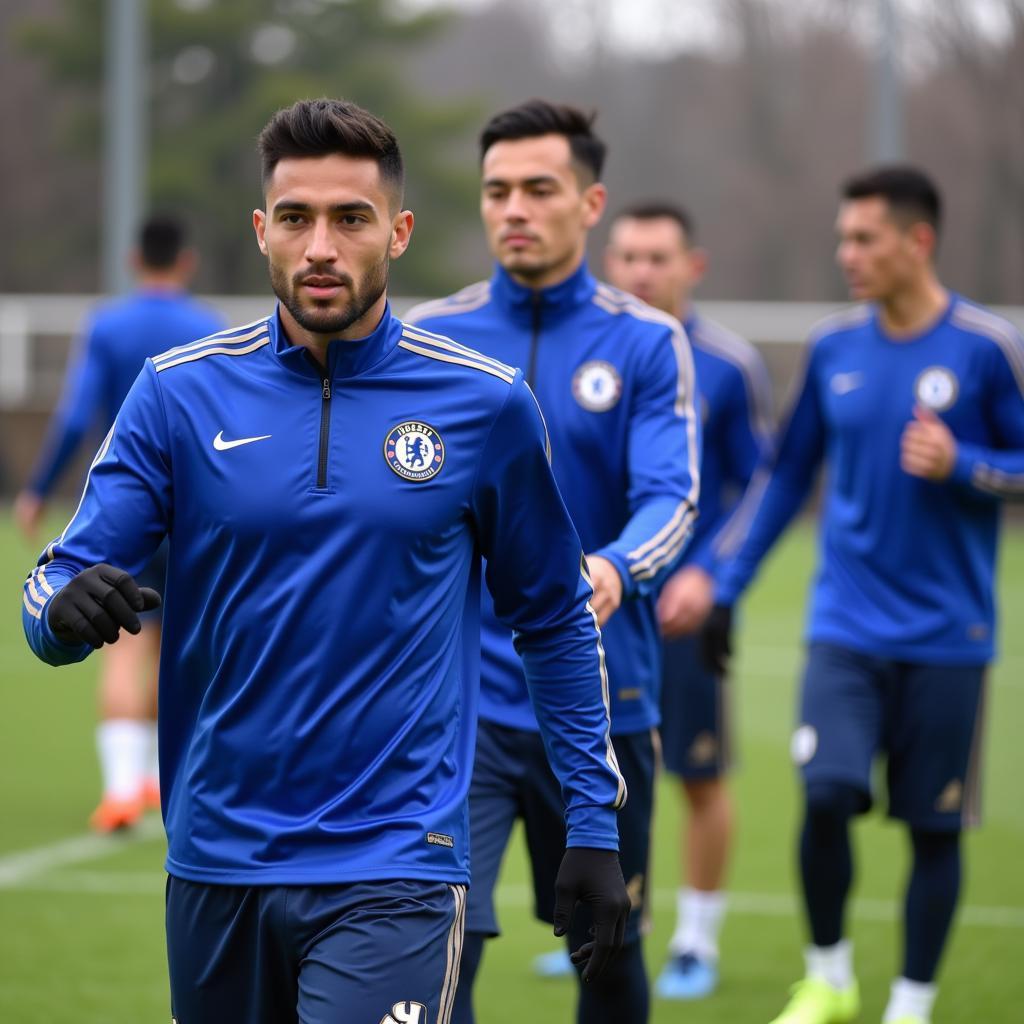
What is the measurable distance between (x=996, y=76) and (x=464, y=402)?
1387 inches

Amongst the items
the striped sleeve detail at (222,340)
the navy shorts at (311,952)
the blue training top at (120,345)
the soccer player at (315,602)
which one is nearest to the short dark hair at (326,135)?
the soccer player at (315,602)

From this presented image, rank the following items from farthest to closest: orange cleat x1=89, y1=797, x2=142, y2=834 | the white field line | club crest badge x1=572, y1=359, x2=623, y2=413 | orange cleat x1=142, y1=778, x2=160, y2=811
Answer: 1. orange cleat x1=142, y1=778, x2=160, y2=811
2. orange cleat x1=89, y1=797, x2=142, y2=834
3. the white field line
4. club crest badge x1=572, y1=359, x2=623, y2=413

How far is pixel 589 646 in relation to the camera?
3449 millimetres

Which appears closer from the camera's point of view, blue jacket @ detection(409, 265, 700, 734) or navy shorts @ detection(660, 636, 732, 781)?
blue jacket @ detection(409, 265, 700, 734)

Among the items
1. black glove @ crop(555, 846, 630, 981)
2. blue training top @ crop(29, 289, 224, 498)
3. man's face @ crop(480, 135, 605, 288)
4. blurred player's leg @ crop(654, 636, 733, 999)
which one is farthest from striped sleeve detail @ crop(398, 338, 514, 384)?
blue training top @ crop(29, 289, 224, 498)

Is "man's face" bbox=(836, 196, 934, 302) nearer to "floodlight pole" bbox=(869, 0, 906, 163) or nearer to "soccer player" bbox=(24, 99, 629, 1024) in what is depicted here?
"soccer player" bbox=(24, 99, 629, 1024)

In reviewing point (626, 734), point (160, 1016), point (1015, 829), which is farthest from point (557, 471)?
point (1015, 829)

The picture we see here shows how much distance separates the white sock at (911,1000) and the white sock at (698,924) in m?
0.84

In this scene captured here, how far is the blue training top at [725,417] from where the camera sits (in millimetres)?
6734

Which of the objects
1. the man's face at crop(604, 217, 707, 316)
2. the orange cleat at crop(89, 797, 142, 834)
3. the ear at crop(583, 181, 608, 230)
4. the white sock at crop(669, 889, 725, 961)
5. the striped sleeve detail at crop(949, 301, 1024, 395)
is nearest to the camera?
the ear at crop(583, 181, 608, 230)

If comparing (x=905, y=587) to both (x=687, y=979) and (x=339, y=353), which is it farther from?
(x=339, y=353)

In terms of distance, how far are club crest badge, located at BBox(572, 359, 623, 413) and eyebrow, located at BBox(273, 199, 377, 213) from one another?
58.3 inches

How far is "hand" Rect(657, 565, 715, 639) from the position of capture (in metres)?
5.70

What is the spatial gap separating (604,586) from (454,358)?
90 centimetres
